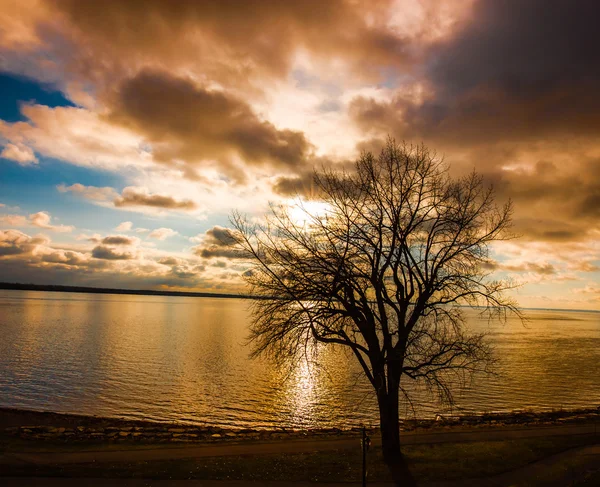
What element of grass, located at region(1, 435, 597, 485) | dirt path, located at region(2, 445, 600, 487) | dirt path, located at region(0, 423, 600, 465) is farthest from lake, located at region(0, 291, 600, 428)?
dirt path, located at region(2, 445, 600, 487)

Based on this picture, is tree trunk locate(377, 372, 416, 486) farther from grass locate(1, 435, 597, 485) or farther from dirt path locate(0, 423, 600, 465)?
dirt path locate(0, 423, 600, 465)

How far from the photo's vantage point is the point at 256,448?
17641mm

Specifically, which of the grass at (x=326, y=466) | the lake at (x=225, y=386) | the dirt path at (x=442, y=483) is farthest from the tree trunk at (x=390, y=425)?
the lake at (x=225, y=386)

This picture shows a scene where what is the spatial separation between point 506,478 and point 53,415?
25130 mm

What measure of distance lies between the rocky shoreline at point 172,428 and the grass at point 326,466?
4.27 meters

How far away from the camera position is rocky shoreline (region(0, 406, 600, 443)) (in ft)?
66.1

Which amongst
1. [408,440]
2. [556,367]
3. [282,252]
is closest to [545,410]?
[408,440]

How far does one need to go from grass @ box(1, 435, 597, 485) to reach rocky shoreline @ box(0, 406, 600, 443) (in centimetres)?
427

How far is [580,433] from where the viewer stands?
2055cm

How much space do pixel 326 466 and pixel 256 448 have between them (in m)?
3.60

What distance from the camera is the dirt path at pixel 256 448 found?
15.6 m

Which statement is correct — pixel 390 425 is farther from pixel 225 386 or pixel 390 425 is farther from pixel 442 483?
pixel 225 386

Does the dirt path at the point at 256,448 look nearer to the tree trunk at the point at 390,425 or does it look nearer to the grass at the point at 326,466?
the grass at the point at 326,466

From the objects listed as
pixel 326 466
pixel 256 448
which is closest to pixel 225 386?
pixel 256 448
